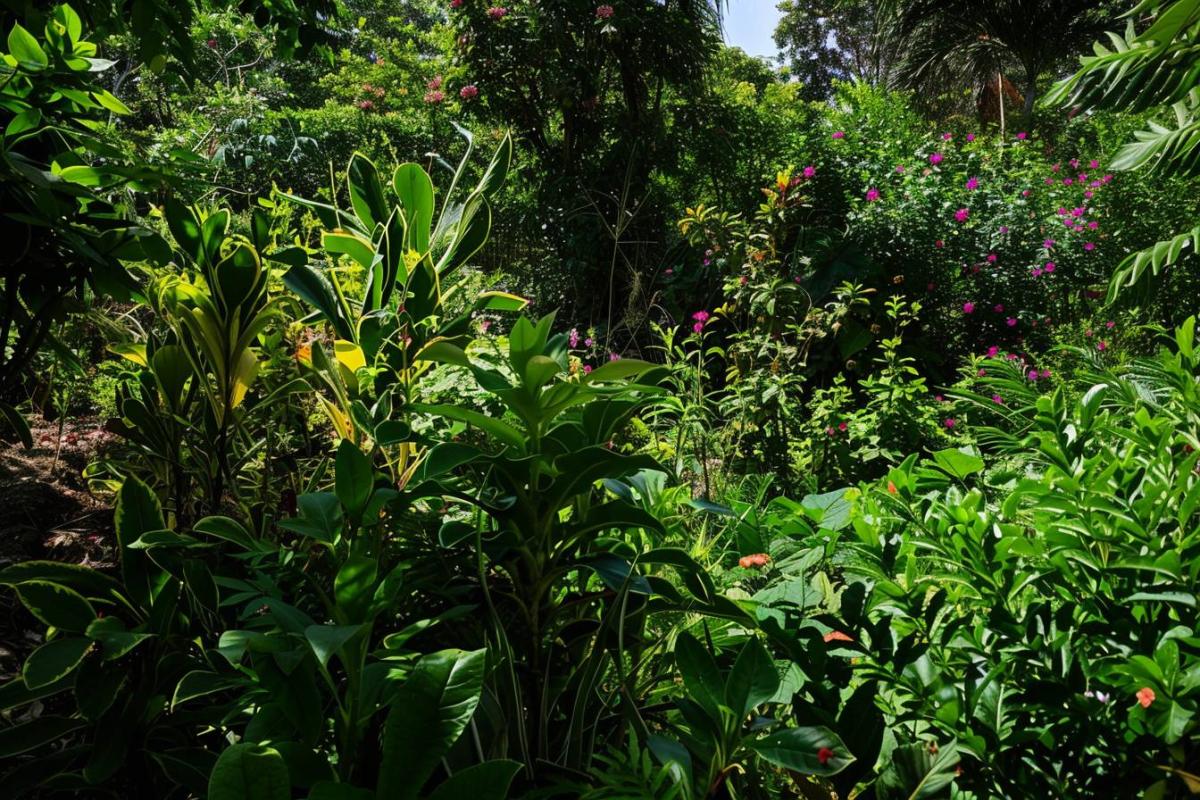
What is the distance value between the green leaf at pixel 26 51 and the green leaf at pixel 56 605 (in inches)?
30.7

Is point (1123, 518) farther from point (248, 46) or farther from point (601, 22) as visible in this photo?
point (248, 46)

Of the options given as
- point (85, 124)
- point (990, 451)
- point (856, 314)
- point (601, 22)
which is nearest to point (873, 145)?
point (856, 314)

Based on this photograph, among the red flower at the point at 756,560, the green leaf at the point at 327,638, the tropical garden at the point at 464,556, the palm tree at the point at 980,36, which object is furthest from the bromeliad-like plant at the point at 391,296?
the palm tree at the point at 980,36

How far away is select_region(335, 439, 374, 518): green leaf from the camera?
0.88m

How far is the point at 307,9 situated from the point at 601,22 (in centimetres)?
493

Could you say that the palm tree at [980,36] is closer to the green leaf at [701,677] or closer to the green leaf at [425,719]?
the green leaf at [701,677]

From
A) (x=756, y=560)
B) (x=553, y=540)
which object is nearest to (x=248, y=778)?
(x=553, y=540)

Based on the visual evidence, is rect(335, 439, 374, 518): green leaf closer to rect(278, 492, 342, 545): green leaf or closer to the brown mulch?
rect(278, 492, 342, 545): green leaf

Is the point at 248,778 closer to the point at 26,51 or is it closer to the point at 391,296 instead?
the point at 391,296

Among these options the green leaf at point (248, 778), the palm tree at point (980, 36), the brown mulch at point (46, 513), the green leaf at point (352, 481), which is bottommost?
the brown mulch at point (46, 513)


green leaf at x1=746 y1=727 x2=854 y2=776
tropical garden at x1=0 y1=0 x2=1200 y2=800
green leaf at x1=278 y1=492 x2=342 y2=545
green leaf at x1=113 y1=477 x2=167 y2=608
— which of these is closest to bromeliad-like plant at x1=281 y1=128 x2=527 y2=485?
tropical garden at x1=0 y1=0 x2=1200 y2=800

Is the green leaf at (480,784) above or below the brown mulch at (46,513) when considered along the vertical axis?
above

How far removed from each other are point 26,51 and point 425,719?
117 centimetres

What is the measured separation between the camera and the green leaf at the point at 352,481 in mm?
884
